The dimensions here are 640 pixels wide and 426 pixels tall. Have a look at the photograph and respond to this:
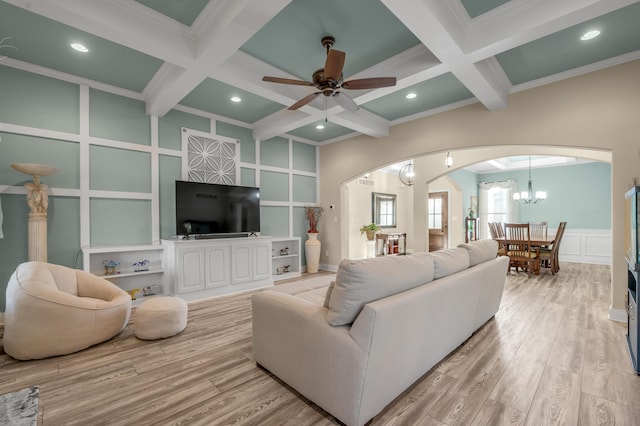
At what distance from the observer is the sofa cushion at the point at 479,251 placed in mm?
2848

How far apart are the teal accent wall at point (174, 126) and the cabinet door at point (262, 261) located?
211 cm

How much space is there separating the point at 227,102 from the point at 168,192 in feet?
5.57

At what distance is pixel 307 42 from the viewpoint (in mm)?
2996

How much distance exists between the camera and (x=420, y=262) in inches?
81.2

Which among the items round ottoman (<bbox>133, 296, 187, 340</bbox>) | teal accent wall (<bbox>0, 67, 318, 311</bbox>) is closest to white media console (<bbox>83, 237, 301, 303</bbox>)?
teal accent wall (<bbox>0, 67, 318, 311</bbox>)

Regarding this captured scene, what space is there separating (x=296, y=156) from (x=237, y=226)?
7.38 feet

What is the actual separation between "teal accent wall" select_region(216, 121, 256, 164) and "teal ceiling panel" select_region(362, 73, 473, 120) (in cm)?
233

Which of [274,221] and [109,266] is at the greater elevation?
[274,221]

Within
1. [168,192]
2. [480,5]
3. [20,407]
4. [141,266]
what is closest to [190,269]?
[141,266]

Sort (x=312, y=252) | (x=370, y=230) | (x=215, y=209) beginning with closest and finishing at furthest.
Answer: (x=215, y=209) → (x=312, y=252) → (x=370, y=230)

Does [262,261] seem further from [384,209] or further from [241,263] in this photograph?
[384,209]

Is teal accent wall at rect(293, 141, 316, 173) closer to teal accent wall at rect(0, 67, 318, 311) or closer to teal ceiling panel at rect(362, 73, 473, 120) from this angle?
teal accent wall at rect(0, 67, 318, 311)

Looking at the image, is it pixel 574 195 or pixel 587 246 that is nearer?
pixel 587 246

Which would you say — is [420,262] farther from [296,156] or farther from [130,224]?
[296,156]
